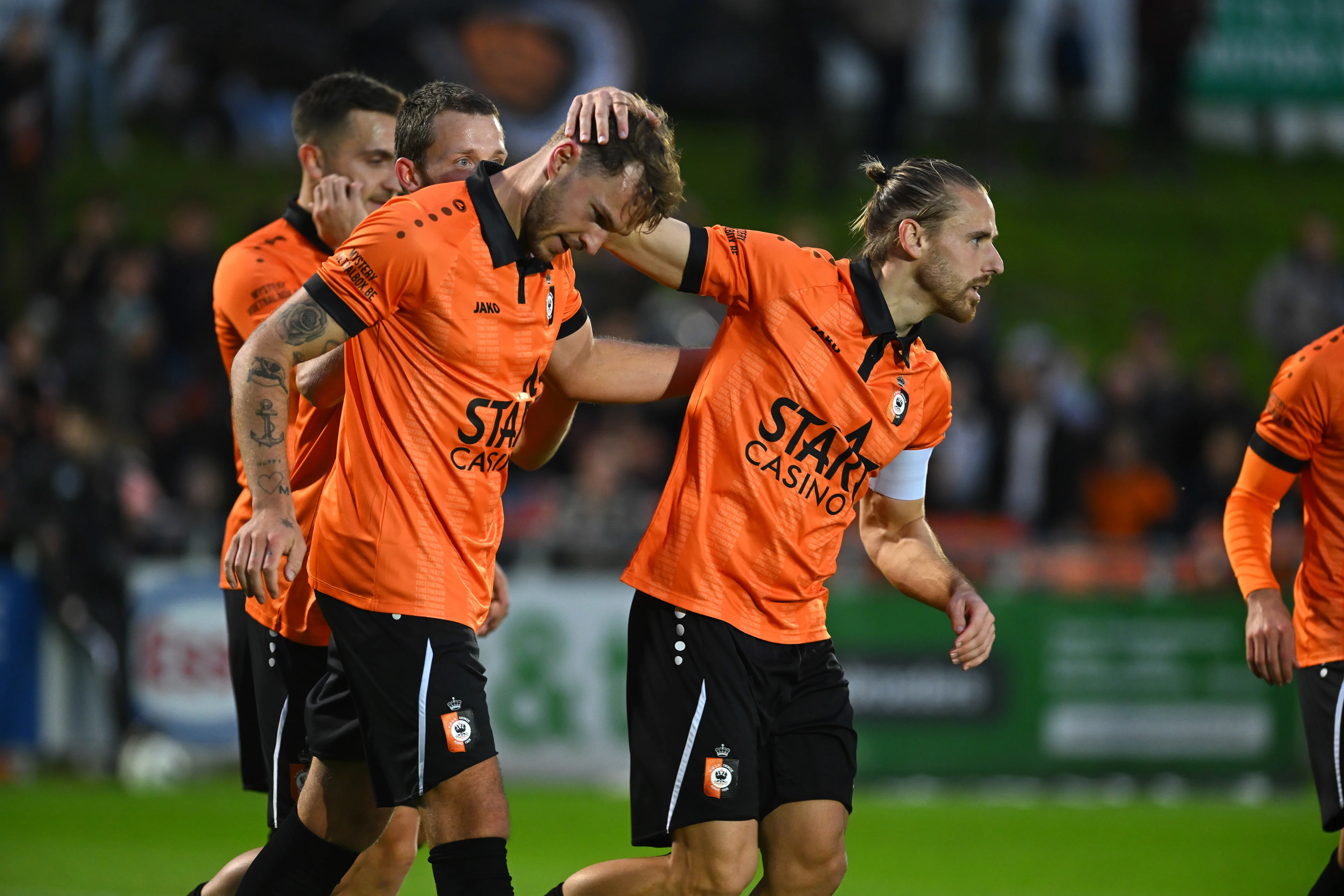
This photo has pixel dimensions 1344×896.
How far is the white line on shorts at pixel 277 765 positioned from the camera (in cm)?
486

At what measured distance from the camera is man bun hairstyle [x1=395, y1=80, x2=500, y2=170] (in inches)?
180

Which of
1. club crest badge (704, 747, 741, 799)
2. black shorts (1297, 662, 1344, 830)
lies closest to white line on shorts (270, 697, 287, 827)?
club crest badge (704, 747, 741, 799)

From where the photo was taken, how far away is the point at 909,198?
491cm

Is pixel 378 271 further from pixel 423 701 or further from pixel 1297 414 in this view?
pixel 1297 414

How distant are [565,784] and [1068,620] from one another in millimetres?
3742

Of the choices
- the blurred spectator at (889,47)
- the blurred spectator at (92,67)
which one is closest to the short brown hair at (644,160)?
the blurred spectator at (92,67)

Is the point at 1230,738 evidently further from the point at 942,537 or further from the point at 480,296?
the point at 480,296

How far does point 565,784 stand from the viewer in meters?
11.4

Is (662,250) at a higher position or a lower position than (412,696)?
higher

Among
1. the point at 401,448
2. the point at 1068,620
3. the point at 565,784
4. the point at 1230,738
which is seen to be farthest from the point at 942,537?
the point at 401,448

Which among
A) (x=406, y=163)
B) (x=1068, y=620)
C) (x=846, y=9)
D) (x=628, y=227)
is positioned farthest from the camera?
(x=846, y=9)

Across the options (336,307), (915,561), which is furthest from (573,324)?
(915,561)

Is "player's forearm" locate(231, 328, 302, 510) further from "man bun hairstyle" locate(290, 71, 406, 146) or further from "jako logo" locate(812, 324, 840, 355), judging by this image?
"jako logo" locate(812, 324, 840, 355)

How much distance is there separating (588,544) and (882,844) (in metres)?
3.06
